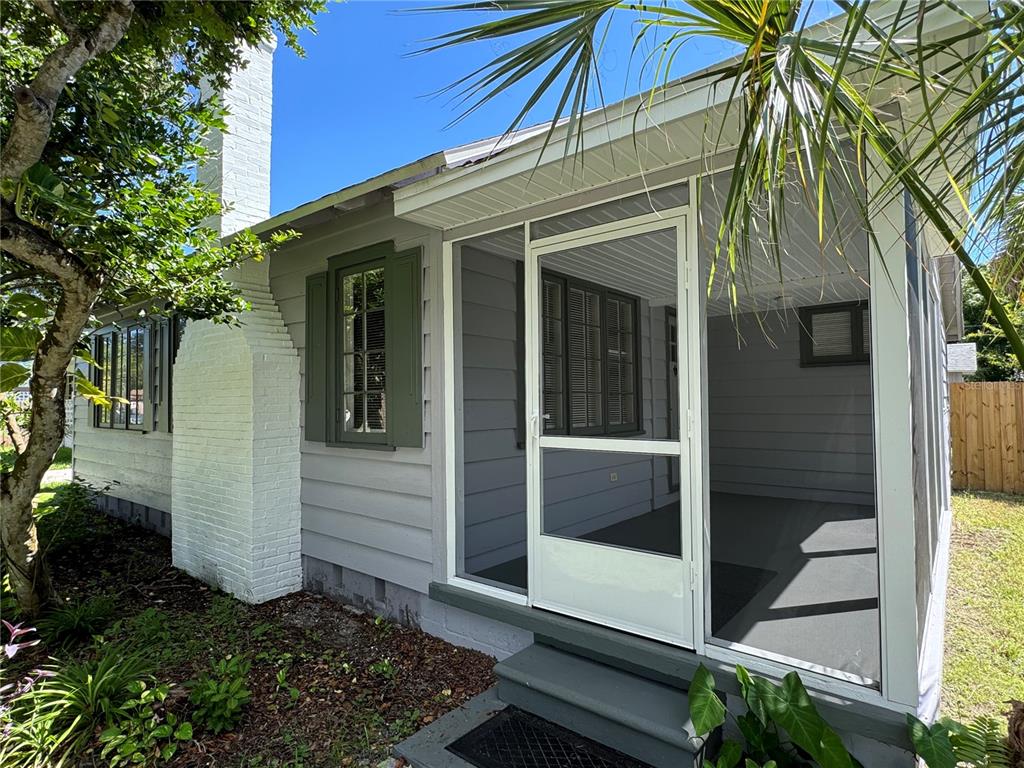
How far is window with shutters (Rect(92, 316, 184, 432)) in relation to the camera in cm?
593

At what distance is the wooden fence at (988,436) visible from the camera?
7906mm

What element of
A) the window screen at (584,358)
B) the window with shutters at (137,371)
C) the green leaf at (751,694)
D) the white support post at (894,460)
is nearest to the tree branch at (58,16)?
the window screen at (584,358)

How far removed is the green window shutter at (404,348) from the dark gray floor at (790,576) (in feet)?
3.71

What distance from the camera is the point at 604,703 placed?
236 centimetres

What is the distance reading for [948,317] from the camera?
7.20 m

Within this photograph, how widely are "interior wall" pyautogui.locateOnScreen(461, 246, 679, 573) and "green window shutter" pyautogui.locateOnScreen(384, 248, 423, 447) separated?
327 mm

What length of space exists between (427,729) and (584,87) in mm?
2733

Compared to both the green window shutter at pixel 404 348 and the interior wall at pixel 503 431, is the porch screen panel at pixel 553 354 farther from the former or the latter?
the green window shutter at pixel 404 348

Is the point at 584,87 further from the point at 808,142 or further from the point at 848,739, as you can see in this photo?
the point at 848,739

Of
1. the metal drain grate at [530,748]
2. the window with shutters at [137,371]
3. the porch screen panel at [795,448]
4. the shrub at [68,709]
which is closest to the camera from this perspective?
the metal drain grate at [530,748]

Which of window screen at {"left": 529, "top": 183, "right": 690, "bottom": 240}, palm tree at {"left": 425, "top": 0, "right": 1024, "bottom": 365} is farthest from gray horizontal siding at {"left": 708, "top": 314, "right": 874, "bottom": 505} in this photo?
palm tree at {"left": 425, "top": 0, "right": 1024, "bottom": 365}

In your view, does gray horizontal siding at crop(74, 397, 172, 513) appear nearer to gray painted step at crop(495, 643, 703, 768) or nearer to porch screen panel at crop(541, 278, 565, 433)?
porch screen panel at crop(541, 278, 565, 433)

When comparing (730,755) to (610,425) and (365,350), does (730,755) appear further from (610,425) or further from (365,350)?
(365,350)

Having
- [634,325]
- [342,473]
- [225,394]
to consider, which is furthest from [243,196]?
[634,325]
